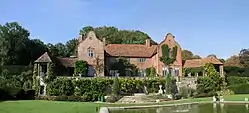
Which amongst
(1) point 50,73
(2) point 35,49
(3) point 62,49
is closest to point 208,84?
(1) point 50,73

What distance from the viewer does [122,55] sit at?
209 feet

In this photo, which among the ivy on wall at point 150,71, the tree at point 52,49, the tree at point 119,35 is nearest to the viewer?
the ivy on wall at point 150,71

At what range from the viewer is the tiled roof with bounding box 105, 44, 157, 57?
63844 millimetres

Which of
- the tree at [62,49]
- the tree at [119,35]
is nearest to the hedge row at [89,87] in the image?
the tree at [119,35]

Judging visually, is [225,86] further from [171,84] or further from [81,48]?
[81,48]

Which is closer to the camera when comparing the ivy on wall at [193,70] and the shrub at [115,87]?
the shrub at [115,87]

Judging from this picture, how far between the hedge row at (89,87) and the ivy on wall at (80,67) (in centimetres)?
543

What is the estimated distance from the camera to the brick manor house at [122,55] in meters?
59.6

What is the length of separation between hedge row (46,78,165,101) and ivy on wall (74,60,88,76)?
5429 millimetres

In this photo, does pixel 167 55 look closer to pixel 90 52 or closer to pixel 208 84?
pixel 208 84

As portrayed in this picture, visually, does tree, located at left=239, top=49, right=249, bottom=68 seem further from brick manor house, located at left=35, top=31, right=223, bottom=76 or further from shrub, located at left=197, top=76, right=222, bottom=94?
shrub, located at left=197, top=76, right=222, bottom=94

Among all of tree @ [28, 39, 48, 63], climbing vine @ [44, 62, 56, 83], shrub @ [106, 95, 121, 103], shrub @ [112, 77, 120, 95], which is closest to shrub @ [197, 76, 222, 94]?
shrub @ [112, 77, 120, 95]

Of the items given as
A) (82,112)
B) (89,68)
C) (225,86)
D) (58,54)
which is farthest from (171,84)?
(58,54)

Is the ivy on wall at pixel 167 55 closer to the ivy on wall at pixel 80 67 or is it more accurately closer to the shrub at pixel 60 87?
the ivy on wall at pixel 80 67
